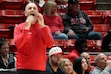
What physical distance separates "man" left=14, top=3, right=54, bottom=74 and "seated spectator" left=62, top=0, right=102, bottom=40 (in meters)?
2.77

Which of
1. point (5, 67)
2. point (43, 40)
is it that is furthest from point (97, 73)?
point (43, 40)

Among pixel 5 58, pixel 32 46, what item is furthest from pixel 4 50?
pixel 32 46

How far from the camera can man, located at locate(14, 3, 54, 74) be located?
3.95m

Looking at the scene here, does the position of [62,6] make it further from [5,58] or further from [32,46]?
[32,46]

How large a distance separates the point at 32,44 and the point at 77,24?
306 cm

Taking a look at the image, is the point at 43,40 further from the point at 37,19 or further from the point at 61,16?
the point at 61,16

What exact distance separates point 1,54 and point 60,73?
1.03m

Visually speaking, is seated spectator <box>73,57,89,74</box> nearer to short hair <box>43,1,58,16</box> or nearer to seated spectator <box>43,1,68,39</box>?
seated spectator <box>43,1,68,39</box>

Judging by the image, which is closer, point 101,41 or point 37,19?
point 37,19

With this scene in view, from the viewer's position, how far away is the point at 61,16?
7078mm

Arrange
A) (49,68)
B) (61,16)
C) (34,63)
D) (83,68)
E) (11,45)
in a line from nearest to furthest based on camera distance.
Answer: (34,63) < (49,68) < (83,68) < (11,45) < (61,16)

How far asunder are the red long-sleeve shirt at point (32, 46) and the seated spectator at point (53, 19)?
2.66m

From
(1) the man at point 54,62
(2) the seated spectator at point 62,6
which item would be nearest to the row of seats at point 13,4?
(2) the seated spectator at point 62,6

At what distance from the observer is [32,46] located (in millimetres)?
3986
